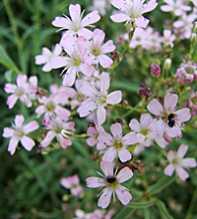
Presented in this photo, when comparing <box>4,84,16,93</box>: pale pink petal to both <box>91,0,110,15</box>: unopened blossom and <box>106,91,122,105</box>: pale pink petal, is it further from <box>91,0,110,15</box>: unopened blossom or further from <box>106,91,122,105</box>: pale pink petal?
<box>91,0,110,15</box>: unopened blossom

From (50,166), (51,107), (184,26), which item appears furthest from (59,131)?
(50,166)

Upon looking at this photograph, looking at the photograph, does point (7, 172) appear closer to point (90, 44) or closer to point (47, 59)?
point (47, 59)

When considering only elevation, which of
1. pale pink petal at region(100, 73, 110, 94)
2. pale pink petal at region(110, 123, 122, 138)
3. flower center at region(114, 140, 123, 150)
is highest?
pale pink petal at region(100, 73, 110, 94)

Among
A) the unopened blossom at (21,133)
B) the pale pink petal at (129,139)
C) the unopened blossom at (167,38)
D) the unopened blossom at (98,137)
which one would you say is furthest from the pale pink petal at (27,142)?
the unopened blossom at (167,38)

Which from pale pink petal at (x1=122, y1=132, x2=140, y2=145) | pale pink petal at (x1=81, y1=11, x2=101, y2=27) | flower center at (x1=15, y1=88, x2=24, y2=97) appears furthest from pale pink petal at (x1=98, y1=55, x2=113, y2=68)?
flower center at (x1=15, y1=88, x2=24, y2=97)

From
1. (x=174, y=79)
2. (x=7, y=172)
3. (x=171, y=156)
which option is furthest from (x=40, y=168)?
(x=174, y=79)

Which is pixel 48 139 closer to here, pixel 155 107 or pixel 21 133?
pixel 21 133
